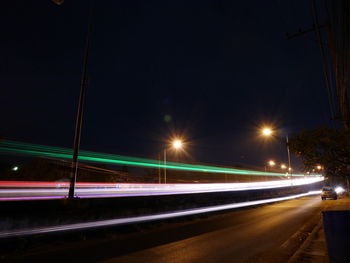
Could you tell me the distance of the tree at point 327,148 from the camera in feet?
20.3

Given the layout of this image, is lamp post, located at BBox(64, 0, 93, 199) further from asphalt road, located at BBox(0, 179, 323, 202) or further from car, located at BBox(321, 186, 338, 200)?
car, located at BBox(321, 186, 338, 200)

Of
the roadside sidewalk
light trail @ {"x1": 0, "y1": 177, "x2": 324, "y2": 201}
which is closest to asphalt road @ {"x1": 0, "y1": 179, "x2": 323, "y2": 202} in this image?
light trail @ {"x1": 0, "y1": 177, "x2": 324, "y2": 201}

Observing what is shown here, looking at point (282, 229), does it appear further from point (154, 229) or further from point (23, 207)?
point (23, 207)

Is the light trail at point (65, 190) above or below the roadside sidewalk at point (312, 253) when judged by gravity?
above

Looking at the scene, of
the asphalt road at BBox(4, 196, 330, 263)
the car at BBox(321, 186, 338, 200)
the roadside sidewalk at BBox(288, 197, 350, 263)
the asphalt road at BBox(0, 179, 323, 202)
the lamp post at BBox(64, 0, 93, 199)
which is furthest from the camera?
the car at BBox(321, 186, 338, 200)

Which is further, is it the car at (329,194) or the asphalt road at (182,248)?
the car at (329,194)

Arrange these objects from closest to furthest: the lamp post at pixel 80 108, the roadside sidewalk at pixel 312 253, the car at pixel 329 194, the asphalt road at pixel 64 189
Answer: the roadside sidewalk at pixel 312 253 < the lamp post at pixel 80 108 < the asphalt road at pixel 64 189 < the car at pixel 329 194

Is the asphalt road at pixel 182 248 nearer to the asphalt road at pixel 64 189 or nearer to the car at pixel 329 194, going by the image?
the asphalt road at pixel 64 189

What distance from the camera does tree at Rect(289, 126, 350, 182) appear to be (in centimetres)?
619

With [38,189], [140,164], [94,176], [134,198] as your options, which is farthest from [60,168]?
[134,198]

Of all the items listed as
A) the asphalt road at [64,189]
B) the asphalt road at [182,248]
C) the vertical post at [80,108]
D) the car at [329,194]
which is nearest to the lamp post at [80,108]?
the vertical post at [80,108]

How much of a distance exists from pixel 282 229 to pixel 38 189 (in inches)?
578

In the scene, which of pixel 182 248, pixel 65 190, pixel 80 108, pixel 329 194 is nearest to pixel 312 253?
pixel 182 248

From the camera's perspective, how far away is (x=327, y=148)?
6387mm
